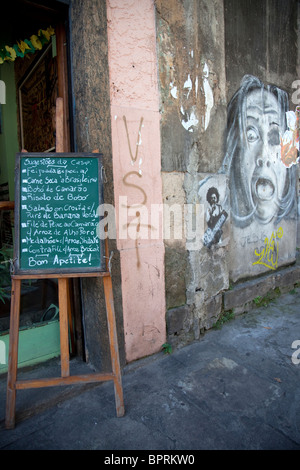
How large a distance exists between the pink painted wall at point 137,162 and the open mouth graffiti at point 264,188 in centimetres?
189

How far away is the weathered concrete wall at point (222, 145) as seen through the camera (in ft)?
9.36

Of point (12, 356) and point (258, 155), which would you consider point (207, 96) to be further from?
point (12, 356)

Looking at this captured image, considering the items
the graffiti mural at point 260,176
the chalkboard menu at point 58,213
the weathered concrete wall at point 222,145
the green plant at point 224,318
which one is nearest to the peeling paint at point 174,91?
the weathered concrete wall at point 222,145

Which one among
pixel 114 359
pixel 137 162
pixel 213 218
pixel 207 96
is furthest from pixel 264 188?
pixel 114 359

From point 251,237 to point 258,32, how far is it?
278 centimetres

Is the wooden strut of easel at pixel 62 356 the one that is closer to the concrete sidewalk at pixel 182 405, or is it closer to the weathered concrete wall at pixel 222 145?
the concrete sidewalk at pixel 182 405

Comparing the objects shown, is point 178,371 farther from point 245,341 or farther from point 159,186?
point 159,186

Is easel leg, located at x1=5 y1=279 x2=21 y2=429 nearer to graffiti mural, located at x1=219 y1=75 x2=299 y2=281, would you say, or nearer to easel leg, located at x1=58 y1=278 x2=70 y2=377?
easel leg, located at x1=58 y1=278 x2=70 y2=377

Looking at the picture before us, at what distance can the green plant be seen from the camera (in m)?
3.42

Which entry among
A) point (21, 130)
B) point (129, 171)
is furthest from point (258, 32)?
point (21, 130)

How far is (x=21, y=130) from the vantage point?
4625 mm

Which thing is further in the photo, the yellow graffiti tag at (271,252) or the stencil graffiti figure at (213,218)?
the yellow graffiti tag at (271,252)

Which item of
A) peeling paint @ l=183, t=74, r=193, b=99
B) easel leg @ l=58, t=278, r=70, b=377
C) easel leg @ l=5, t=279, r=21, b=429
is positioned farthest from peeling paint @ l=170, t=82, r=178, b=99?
easel leg @ l=5, t=279, r=21, b=429

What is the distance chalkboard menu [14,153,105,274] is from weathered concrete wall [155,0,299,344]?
0.97 m
